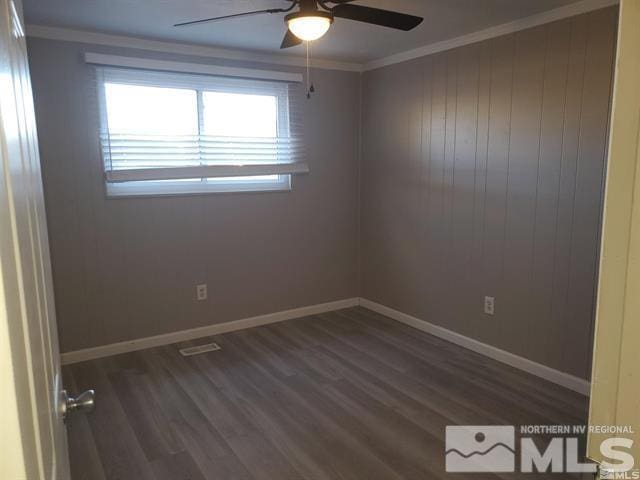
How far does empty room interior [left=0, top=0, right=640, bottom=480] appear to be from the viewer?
2453 millimetres

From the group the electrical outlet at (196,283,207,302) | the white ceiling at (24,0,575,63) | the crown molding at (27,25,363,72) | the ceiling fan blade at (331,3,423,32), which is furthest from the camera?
the electrical outlet at (196,283,207,302)

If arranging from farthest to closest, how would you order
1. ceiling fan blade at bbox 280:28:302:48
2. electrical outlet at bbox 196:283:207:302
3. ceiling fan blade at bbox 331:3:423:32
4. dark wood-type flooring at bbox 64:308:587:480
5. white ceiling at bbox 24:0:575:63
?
Result: electrical outlet at bbox 196:283:207:302 → white ceiling at bbox 24:0:575:63 → ceiling fan blade at bbox 280:28:302:48 → dark wood-type flooring at bbox 64:308:587:480 → ceiling fan blade at bbox 331:3:423:32

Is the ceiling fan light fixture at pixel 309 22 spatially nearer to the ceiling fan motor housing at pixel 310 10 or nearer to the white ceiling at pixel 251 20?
the ceiling fan motor housing at pixel 310 10

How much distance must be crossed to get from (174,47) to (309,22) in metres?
1.79

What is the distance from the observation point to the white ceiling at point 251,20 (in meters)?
2.60

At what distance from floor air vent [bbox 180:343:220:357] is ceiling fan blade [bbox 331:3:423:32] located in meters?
2.52

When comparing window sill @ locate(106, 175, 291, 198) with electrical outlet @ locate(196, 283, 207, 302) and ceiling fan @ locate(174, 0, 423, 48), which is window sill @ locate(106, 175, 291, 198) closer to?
electrical outlet @ locate(196, 283, 207, 302)

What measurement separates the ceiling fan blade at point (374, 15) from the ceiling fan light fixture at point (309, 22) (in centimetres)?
11

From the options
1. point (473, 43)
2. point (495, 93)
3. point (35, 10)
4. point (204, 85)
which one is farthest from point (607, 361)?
point (204, 85)

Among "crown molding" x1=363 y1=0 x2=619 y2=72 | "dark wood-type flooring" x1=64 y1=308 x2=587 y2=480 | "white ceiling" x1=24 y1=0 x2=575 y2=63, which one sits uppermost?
"white ceiling" x1=24 y1=0 x2=575 y2=63

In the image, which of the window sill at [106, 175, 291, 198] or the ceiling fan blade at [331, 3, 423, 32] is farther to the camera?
the window sill at [106, 175, 291, 198]

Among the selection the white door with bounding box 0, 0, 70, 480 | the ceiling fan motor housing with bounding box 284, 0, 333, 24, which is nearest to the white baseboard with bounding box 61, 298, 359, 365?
the ceiling fan motor housing with bounding box 284, 0, 333, 24

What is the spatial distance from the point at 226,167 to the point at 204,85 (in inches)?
25.5

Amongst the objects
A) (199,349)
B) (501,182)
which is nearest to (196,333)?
(199,349)
